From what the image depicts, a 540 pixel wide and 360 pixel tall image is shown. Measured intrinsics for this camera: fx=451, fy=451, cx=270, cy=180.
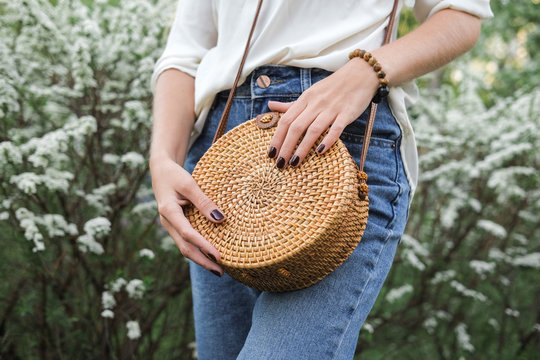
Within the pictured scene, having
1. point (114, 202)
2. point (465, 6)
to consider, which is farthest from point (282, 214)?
point (114, 202)

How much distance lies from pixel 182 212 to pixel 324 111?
0.41m

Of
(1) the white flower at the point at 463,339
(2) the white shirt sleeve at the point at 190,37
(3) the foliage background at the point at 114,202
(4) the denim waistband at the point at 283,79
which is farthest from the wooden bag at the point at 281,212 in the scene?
(1) the white flower at the point at 463,339

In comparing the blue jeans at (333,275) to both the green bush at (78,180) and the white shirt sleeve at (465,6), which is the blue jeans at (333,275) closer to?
the white shirt sleeve at (465,6)

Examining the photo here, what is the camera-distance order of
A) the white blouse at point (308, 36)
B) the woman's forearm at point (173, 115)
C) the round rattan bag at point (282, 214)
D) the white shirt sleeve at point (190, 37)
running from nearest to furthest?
the round rattan bag at point (282, 214) < the white blouse at point (308, 36) < the woman's forearm at point (173, 115) < the white shirt sleeve at point (190, 37)

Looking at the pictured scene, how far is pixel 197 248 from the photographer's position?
1053 millimetres

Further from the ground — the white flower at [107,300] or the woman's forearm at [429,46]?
the woman's forearm at [429,46]

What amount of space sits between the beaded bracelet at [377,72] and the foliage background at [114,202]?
5.05ft

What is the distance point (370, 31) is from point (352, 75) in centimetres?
21

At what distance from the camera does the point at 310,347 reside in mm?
963

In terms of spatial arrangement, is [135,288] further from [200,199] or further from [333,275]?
[333,275]

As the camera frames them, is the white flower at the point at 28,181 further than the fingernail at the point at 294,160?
Yes

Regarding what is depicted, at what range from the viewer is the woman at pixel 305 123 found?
3.20ft

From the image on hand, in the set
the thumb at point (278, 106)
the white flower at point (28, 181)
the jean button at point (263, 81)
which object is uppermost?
the jean button at point (263, 81)

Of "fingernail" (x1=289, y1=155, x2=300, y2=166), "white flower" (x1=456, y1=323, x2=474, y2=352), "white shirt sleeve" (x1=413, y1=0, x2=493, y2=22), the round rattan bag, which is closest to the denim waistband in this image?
the round rattan bag
